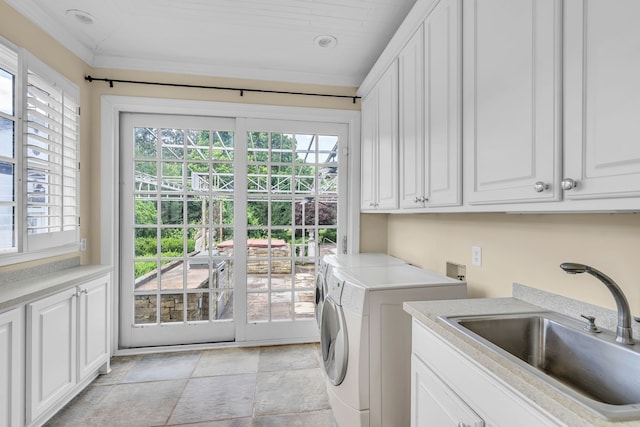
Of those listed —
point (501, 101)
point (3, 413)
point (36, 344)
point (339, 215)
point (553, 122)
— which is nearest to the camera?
point (553, 122)

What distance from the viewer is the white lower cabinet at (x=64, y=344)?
1662 mm

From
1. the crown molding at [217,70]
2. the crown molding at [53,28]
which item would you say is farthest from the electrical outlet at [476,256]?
the crown molding at [53,28]

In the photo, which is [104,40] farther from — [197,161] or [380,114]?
[380,114]

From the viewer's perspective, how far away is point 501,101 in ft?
3.62

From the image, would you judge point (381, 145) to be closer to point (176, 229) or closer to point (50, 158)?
point (176, 229)

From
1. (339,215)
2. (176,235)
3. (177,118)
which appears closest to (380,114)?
(339,215)

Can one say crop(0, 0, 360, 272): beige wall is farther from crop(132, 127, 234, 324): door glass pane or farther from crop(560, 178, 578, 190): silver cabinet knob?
crop(560, 178, 578, 190): silver cabinet knob

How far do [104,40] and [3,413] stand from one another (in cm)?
250

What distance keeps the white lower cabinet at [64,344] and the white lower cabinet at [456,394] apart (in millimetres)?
1983

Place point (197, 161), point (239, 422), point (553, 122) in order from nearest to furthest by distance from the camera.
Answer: point (553, 122), point (239, 422), point (197, 161)

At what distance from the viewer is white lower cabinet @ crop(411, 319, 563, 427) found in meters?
0.75

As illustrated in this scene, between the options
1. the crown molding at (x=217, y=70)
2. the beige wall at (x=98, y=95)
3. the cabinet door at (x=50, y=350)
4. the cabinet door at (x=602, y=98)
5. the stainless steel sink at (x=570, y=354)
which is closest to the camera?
the cabinet door at (x=602, y=98)

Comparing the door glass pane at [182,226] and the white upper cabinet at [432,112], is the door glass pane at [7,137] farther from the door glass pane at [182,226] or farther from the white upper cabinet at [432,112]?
the white upper cabinet at [432,112]

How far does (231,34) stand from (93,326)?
2348mm
